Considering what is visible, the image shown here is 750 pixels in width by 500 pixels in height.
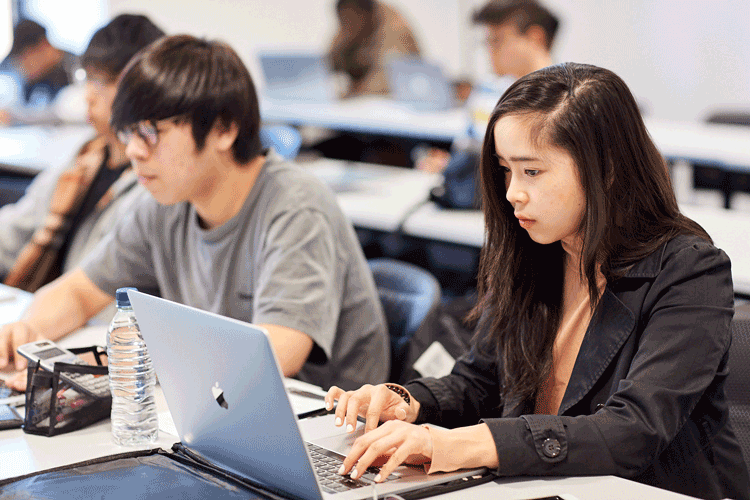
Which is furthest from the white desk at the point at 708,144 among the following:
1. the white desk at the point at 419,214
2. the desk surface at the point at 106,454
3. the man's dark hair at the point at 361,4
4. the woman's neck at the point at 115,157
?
the desk surface at the point at 106,454

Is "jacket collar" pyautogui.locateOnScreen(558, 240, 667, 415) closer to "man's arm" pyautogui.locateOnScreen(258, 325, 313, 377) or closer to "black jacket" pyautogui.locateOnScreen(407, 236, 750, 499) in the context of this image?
"black jacket" pyautogui.locateOnScreen(407, 236, 750, 499)

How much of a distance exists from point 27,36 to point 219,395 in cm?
482

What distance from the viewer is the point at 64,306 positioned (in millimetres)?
1922

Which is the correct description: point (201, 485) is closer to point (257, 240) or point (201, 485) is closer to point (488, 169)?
point (488, 169)

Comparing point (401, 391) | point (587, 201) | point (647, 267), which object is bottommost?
point (401, 391)

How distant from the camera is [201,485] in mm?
1054

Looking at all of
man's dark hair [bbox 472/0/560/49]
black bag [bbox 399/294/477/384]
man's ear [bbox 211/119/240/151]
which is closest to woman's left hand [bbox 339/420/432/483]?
black bag [bbox 399/294/477/384]

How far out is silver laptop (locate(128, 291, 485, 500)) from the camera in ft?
2.98

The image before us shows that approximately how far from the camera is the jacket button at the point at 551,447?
1.07 meters

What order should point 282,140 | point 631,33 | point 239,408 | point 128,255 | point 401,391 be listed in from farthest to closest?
point 631,33, point 282,140, point 128,255, point 401,391, point 239,408

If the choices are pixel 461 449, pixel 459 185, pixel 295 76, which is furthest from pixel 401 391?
pixel 295 76

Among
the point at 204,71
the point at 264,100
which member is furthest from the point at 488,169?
the point at 264,100

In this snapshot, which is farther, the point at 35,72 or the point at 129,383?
the point at 35,72

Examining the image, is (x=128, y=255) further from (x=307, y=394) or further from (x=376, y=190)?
(x=376, y=190)
